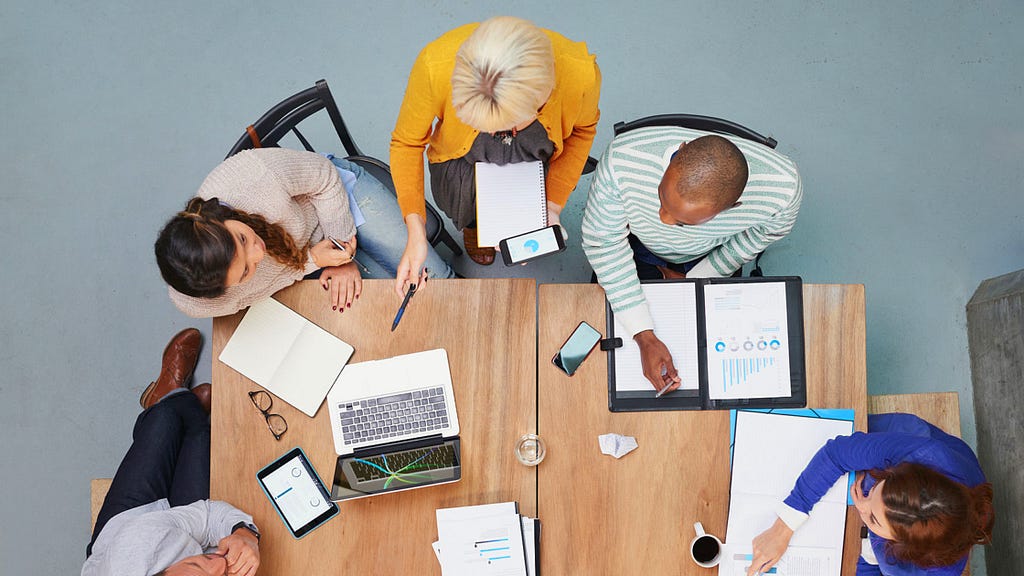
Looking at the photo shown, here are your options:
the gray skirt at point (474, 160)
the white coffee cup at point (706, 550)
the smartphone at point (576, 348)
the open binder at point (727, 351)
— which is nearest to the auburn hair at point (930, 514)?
the open binder at point (727, 351)

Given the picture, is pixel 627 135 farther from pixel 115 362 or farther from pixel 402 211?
pixel 115 362

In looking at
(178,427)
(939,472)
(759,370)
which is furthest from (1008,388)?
(178,427)

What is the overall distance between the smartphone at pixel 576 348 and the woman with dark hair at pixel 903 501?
601 mm

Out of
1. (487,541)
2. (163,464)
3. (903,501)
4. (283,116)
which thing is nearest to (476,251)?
(283,116)

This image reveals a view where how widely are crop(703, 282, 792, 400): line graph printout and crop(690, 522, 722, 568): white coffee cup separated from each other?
0.34 m

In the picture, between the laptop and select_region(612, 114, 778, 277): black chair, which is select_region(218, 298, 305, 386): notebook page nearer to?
the laptop

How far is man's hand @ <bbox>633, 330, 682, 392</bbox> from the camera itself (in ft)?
5.59

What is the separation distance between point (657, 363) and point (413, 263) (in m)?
0.67

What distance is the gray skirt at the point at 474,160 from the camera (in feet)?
5.33

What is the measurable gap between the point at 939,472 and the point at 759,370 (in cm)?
44

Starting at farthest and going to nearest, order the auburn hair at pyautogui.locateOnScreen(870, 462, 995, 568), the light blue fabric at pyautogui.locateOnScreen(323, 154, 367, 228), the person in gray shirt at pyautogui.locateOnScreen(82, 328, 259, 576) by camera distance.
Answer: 1. the light blue fabric at pyautogui.locateOnScreen(323, 154, 367, 228)
2. the person in gray shirt at pyautogui.locateOnScreen(82, 328, 259, 576)
3. the auburn hair at pyautogui.locateOnScreen(870, 462, 995, 568)

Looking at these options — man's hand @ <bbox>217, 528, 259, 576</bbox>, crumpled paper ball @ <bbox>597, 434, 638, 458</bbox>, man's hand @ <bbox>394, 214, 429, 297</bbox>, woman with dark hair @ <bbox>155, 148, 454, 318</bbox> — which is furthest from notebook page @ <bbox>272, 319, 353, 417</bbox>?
crumpled paper ball @ <bbox>597, 434, 638, 458</bbox>

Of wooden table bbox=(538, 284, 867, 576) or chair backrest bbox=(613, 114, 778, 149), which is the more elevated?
chair backrest bbox=(613, 114, 778, 149)

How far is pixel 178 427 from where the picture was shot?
199cm
